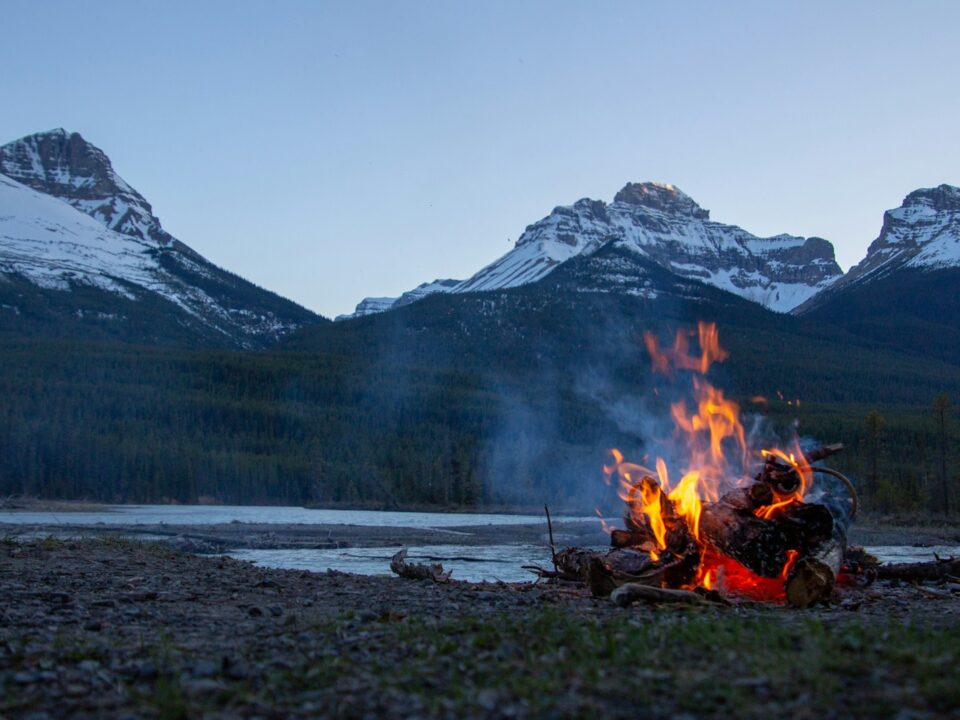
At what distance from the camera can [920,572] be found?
67.5 ft

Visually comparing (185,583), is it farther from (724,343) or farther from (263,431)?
(724,343)

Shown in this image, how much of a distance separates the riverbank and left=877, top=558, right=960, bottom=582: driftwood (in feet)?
19.8

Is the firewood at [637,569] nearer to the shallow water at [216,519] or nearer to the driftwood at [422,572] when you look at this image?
the driftwood at [422,572]

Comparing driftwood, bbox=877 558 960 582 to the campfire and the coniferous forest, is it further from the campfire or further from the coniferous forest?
the coniferous forest

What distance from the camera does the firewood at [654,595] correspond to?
45.9 feet

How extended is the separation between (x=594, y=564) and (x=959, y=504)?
251 feet

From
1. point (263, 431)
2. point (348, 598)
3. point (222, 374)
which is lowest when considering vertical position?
point (348, 598)

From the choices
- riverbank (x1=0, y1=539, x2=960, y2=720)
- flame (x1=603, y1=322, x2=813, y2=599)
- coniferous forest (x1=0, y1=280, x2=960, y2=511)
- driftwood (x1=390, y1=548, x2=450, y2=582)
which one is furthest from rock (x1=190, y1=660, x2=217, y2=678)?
coniferous forest (x1=0, y1=280, x2=960, y2=511)

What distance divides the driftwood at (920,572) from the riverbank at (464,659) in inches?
237

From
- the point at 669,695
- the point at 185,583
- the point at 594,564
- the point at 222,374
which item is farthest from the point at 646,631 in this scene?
the point at 222,374

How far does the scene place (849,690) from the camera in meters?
7.29

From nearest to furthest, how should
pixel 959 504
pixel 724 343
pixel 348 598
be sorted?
pixel 348 598 → pixel 959 504 → pixel 724 343

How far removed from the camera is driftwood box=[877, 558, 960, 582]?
20.5 metres

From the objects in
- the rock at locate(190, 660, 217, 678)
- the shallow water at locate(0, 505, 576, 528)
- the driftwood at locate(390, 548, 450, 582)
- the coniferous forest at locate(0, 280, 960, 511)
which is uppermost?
the coniferous forest at locate(0, 280, 960, 511)
